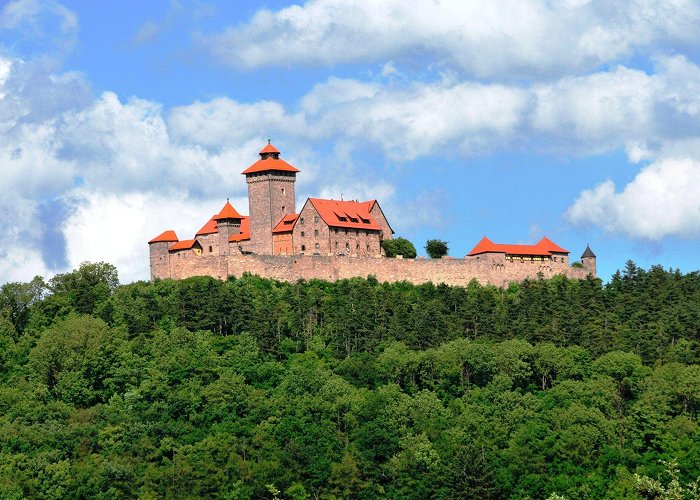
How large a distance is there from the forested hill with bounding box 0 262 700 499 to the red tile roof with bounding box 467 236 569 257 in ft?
14.1

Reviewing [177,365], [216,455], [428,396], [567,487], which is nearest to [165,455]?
[216,455]

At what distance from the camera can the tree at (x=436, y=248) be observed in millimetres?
108562

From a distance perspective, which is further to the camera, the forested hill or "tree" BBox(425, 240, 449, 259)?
"tree" BBox(425, 240, 449, 259)

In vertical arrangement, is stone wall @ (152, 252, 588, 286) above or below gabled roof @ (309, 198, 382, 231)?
below

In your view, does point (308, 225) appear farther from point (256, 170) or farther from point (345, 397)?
point (345, 397)

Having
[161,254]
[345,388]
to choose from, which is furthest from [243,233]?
[345,388]

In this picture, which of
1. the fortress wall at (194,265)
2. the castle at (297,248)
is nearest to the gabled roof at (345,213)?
the castle at (297,248)

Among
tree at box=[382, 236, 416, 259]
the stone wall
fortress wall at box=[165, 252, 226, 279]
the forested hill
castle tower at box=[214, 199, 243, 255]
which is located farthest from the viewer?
tree at box=[382, 236, 416, 259]

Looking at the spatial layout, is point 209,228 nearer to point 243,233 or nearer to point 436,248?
point 243,233

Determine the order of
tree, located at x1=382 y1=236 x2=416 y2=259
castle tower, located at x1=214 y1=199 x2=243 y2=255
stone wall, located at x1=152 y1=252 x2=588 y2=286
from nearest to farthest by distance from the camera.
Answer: stone wall, located at x1=152 y1=252 x2=588 y2=286
castle tower, located at x1=214 y1=199 x2=243 y2=255
tree, located at x1=382 y1=236 x2=416 y2=259

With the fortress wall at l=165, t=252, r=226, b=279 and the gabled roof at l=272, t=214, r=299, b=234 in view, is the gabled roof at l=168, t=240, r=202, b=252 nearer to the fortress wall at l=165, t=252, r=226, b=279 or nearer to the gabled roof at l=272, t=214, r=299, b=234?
the fortress wall at l=165, t=252, r=226, b=279

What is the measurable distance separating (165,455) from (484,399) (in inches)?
671

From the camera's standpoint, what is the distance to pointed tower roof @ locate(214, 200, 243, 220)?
330 ft

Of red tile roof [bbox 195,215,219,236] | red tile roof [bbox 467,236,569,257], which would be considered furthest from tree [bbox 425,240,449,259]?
red tile roof [bbox 195,215,219,236]
